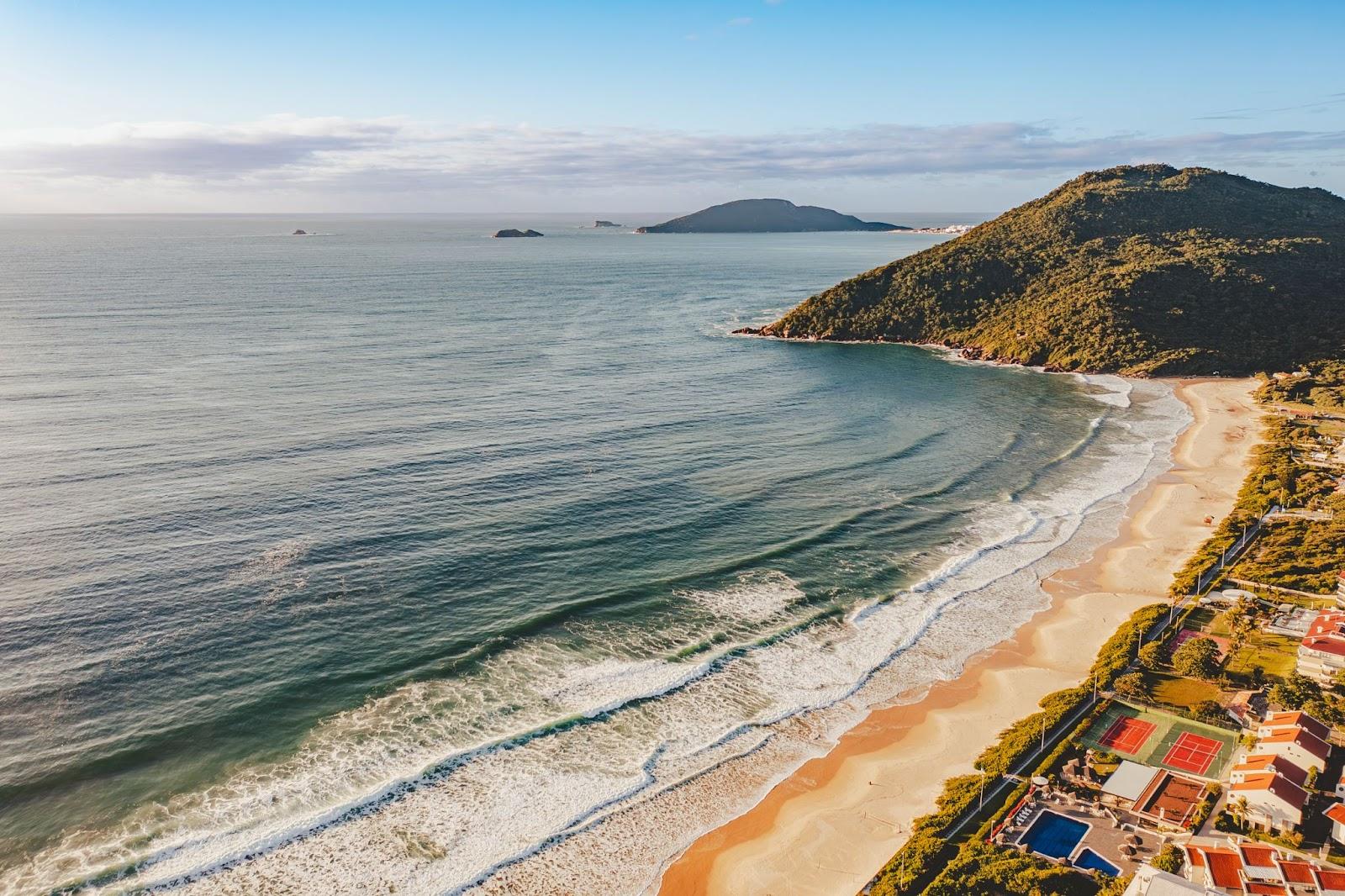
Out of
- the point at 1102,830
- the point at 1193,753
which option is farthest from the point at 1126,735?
the point at 1102,830

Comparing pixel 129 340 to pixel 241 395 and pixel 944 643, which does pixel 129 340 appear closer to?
pixel 241 395

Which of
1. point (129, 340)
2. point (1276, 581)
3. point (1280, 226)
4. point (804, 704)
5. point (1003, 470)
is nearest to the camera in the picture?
point (804, 704)

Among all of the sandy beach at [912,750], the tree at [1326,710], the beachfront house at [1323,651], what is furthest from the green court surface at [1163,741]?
the beachfront house at [1323,651]

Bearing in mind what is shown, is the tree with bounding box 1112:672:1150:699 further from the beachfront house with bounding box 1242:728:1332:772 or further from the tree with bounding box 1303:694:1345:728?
the tree with bounding box 1303:694:1345:728

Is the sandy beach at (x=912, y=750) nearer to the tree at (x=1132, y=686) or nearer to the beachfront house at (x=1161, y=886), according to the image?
the tree at (x=1132, y=686)

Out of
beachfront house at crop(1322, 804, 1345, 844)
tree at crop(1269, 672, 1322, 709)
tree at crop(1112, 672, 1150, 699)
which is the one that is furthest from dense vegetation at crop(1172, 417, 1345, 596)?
beachfront house at crop(1322, 804, 1345, 844)

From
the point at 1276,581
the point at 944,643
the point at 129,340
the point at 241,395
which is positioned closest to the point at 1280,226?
the point at 1276,581
